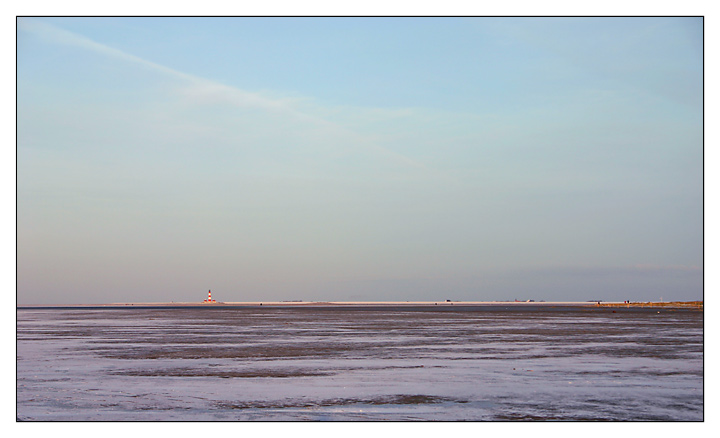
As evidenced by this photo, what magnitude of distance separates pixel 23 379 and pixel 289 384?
7.86 meters

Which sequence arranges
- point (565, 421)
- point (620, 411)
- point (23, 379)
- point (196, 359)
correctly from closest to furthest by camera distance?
point (565, 421), point (620, 411), point (23, 379), point (196, 359)

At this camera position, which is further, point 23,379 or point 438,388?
point 23,379

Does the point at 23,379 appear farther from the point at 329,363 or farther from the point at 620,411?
the point at 620,411

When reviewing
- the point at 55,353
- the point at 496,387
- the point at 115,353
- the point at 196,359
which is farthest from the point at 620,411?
the point at 55,353

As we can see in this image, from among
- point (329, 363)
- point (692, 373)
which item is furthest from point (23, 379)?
point (692, 373)

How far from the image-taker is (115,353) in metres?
27.8

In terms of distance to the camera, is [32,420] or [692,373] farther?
[692,373]

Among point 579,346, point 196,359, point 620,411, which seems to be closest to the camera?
point 620,411

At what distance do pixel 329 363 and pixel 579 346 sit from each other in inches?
509

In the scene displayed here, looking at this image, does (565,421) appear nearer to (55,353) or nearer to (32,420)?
(32,420)

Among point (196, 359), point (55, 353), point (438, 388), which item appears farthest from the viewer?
point (55, 353)

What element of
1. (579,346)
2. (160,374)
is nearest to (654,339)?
(579,346)

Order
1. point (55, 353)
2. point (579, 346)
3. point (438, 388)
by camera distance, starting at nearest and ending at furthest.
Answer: point (438, 388), point (55, 353), point (579, 346)

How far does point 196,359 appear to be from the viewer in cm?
2520
